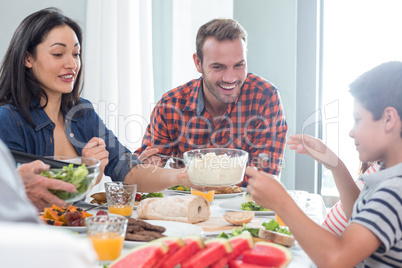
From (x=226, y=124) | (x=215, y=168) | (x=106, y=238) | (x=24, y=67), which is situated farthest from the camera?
(x=226, y=124)

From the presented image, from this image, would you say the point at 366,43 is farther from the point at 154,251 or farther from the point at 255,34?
the point at 154,251

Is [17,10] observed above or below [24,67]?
above

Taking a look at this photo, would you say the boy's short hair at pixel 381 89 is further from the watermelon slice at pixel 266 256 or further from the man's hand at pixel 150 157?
the man's hand at pixel 150 157

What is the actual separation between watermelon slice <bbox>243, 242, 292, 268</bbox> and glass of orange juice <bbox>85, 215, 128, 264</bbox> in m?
0.37

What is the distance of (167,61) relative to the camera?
450 cm

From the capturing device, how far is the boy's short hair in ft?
5.05

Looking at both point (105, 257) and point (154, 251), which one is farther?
point (105, 257)

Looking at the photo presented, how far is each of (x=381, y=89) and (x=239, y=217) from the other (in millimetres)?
724

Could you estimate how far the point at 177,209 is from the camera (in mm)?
1899

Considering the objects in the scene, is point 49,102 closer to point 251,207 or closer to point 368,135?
point 251,207

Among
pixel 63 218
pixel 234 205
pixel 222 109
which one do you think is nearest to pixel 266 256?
pixel 63 218

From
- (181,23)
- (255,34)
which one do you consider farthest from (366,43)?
(181,23)

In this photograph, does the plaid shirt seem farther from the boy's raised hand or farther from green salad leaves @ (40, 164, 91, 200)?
green salad leaves @ (40, 164, 91, 200)

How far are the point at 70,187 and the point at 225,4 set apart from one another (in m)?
2.94
